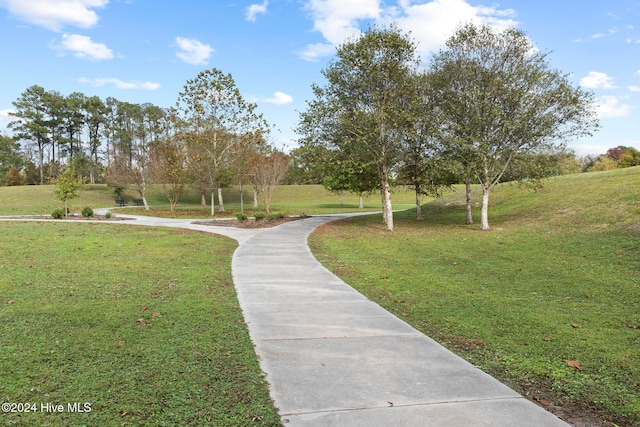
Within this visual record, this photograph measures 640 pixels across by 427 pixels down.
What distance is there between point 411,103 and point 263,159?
18.6 metres

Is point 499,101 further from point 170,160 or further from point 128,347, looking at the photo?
point 170,160

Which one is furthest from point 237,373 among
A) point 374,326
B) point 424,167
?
point 424,167

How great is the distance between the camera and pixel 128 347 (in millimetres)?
4246

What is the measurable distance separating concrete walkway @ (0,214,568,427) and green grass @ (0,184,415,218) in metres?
22.4

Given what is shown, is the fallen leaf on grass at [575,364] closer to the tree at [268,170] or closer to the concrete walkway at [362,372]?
the concrete walkway at [362,372]

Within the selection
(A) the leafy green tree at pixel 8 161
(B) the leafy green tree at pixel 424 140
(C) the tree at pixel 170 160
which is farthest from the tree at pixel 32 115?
(B) the leafy green tree at pixel 424 140

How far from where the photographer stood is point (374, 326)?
519 cm

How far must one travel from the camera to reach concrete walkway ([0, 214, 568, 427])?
2947mm

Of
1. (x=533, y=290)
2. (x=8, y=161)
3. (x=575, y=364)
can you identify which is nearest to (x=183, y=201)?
(x=8, y=161)

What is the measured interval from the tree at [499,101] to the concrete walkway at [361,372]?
13.8m

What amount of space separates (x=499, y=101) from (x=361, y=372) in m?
17.3

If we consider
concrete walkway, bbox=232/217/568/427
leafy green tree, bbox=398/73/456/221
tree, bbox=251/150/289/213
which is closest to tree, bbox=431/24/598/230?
leafy green tree, bbox=398/73/456/221

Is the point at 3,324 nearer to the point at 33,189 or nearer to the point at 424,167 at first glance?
the point at 424,167

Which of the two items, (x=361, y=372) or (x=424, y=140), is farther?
(x=424, y=140)
